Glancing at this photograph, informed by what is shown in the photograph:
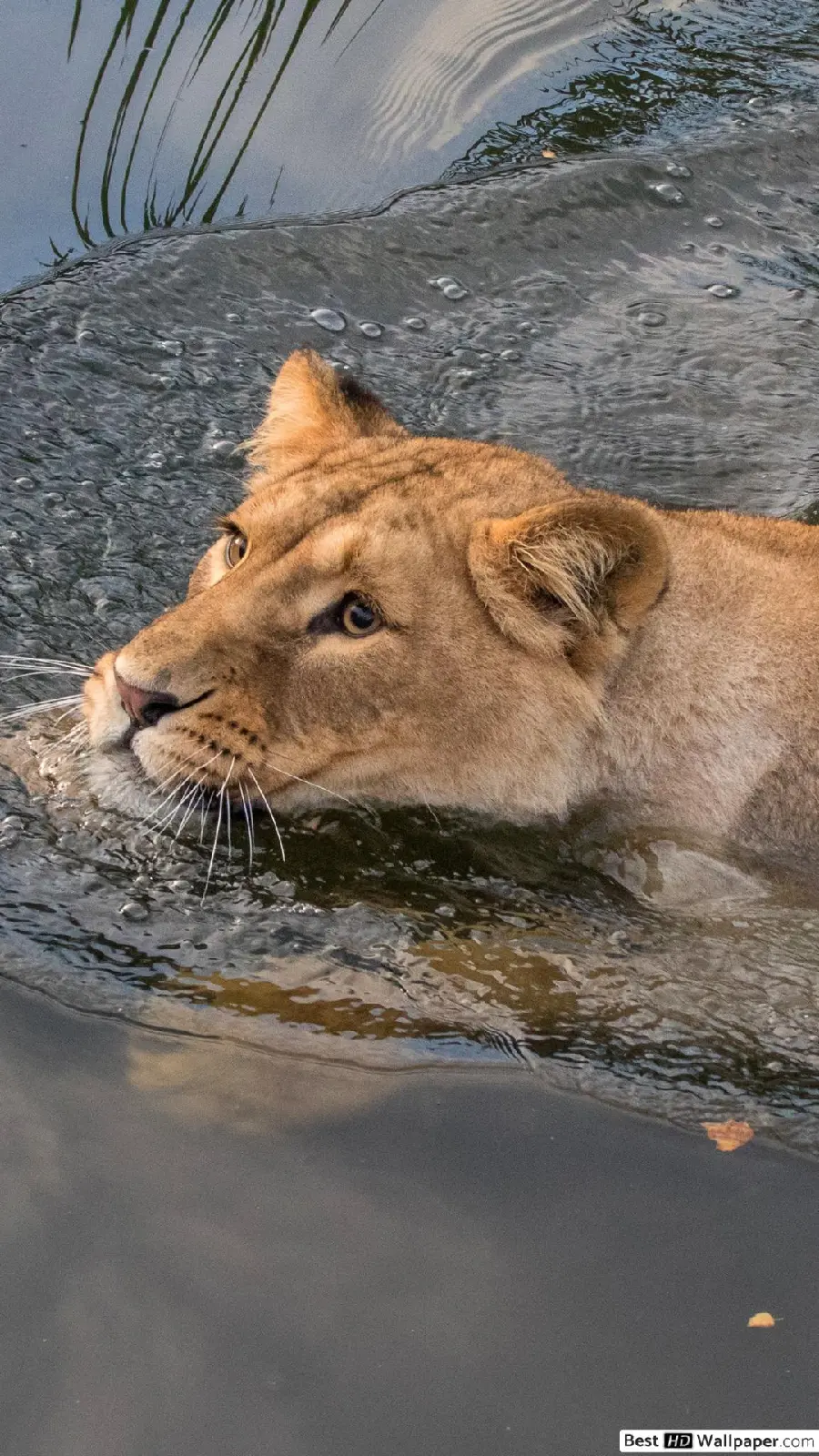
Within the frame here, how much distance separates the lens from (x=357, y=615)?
4.49 meters

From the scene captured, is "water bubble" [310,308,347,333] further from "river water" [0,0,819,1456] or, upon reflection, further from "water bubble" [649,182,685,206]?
"water bubble" [649,182,685,206]

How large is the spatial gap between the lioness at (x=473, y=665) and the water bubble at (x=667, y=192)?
192 inches

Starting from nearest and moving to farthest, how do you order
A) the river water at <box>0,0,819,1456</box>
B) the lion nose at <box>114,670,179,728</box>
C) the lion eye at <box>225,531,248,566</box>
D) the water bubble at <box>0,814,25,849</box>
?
the river water at <box>0,0,819,1456</box> < the lion nose at <box>114,670,179,728</box> < the lion eye at <box>225,531,248,566</box> < the water bubble at <box>0,814,25,849</box>

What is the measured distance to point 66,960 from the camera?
14.6 feet

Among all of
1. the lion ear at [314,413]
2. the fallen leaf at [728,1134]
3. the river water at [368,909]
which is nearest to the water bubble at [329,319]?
the river water at [368,909]

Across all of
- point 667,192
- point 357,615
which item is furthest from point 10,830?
point 667,192

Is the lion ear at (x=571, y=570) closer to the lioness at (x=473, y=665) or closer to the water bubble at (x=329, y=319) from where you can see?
the lioness at (x=473, y=665)

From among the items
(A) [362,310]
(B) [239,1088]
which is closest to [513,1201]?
(B) [239,1088]

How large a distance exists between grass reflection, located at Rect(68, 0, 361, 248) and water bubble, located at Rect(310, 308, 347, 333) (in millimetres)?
811

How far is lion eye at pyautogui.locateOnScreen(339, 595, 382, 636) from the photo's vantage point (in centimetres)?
448

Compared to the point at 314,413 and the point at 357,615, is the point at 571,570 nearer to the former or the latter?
the point at 357,615

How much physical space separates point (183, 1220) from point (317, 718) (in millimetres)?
1352

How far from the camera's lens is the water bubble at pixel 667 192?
916cm

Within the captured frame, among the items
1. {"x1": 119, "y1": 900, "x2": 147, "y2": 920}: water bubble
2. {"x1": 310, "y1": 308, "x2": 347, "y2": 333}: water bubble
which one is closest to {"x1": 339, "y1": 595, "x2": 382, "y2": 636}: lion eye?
{"x1": 119, "y1": 900, "x2": 147, "y2": 920}: water bubble
